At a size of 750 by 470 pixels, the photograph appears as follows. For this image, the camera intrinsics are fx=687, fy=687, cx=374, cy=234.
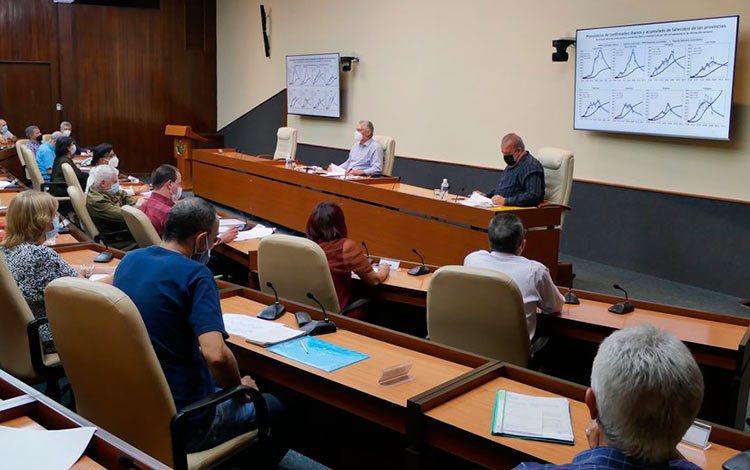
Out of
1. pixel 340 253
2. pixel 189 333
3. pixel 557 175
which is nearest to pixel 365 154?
pixel 557 175

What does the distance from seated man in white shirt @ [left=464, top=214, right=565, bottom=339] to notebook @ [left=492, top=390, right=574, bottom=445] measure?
95 cm

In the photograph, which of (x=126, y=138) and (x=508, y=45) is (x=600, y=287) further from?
(x=126, y=138)

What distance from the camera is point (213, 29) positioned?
44.4 feet

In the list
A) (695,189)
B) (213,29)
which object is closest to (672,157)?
(695,189)

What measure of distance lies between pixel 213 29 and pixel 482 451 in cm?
1300

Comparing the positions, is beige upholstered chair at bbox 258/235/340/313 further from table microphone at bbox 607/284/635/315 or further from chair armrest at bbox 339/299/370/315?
table microphone at bbox 607/284/635/315

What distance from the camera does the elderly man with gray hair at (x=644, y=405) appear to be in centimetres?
130

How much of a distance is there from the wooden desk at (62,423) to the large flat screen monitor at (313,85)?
29.3 feet

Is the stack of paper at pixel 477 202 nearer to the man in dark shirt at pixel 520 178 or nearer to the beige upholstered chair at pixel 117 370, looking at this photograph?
the man in dark shirt at pixel 520 178

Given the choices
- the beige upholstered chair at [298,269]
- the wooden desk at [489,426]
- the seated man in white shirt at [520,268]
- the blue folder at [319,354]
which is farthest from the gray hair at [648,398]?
the beige upholstered chair at [298,269]

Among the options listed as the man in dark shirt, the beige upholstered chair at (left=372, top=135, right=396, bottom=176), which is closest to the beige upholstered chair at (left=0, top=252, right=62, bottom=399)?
the man in dark shirt

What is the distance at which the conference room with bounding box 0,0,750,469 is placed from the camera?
196 centimetres

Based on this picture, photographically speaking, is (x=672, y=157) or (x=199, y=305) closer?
(x=199, y=305)

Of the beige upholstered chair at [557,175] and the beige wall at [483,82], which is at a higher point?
the beige wall at [483,82]
